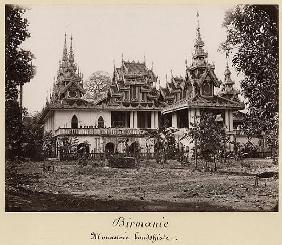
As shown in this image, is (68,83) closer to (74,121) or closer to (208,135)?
(74,121)

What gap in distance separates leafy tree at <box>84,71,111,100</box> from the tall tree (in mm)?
1858

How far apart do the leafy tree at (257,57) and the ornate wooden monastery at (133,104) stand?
532mm

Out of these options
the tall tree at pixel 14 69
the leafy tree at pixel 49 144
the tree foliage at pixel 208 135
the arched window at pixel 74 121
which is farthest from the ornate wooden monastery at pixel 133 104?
the tall tree at pixel 14 69

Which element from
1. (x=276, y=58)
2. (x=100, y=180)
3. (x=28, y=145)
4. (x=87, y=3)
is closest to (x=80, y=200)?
(x=100, y=180)

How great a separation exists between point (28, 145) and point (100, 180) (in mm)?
1774

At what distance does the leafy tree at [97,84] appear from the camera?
38.8 ft

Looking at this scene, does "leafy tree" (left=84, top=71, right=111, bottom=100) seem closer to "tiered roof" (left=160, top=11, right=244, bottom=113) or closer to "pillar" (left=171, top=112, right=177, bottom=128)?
"tiered roof" (left=160, top=11, right=244, bottom=113)

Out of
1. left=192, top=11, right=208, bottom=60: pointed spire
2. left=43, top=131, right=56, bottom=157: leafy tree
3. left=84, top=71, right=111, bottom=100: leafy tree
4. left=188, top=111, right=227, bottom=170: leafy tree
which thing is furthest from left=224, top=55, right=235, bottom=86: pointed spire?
left=43, top=131, right=56, bottom=157: leafy tree

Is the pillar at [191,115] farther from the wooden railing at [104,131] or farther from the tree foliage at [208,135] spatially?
the wooden railing at [104,131]

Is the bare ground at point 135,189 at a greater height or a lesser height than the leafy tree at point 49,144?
lesser

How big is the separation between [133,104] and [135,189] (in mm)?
4059

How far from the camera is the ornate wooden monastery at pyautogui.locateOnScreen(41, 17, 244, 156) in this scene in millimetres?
11930
